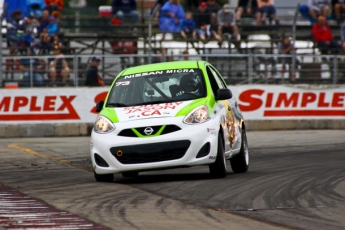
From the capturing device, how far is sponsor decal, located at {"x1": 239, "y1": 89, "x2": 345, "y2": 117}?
79.4ft

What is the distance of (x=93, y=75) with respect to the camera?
23844 millimetres

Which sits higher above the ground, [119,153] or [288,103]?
[119,153]

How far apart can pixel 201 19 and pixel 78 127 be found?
523cm

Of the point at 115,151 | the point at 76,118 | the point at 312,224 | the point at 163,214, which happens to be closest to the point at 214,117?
the point at 115,151

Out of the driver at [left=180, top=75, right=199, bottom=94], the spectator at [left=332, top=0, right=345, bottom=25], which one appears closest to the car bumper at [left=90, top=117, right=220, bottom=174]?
the driver at [left=180, top=75, right=199, bottom=94]

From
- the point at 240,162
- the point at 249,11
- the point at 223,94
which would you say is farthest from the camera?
the point at 249,11

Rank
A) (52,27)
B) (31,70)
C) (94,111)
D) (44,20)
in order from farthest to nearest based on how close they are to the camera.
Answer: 1. (52,27)
2. (44,20)
3. (94,111)
4. (31,70)

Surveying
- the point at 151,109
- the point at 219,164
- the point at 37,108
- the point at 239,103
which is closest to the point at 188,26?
the point at 239,103

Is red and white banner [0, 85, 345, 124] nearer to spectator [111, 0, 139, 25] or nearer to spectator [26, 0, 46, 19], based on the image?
spectator [26, 0, 46, 19]

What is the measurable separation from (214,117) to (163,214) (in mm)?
3279

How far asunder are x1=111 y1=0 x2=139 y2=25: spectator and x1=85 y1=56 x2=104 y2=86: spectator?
2896 mm

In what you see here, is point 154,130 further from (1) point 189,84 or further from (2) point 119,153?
(1) point 189,84

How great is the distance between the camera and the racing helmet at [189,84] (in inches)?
467

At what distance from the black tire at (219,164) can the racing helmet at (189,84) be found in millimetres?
938
